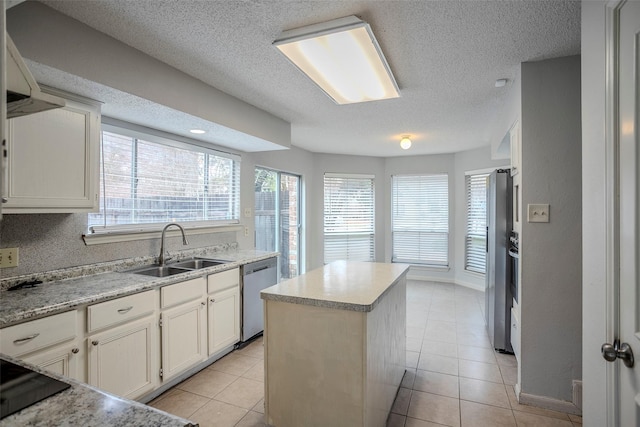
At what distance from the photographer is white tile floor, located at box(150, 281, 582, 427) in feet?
7.13

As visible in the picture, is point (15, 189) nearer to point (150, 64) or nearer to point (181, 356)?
point (150, 64)

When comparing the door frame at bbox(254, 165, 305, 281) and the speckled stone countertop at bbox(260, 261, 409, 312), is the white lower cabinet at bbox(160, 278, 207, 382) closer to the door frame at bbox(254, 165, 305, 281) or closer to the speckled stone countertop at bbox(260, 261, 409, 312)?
the speckled stone countertop at bbox(260, 261, 409, 312)

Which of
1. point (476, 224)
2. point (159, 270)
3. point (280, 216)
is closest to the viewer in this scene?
point (159, 270)

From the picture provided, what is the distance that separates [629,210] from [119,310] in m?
2.47

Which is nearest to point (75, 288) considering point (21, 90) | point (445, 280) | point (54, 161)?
point (54, 161)

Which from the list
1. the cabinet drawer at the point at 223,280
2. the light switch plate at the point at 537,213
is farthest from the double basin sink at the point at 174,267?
the light switch plate at the point at 537,213

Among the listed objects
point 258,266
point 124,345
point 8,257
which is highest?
point 8,257

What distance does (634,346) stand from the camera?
1.00 m

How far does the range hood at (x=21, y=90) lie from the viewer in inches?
27.8

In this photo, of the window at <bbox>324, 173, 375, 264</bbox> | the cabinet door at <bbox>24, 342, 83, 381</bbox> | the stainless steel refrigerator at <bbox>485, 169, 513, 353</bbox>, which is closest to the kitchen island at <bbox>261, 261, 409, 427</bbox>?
the cabinet door at <bbox>24, 342, 83, 381</bbox>

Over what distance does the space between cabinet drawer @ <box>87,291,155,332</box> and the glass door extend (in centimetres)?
240

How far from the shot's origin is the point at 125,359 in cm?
207

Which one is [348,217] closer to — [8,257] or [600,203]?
[8,257]

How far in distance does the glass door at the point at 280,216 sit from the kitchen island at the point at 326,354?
272cm
